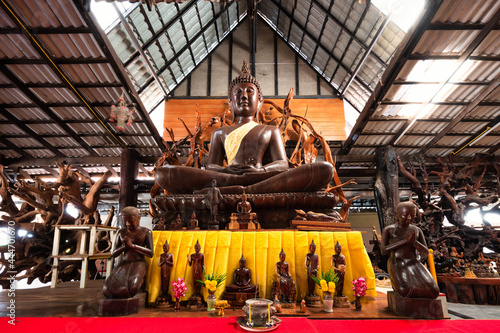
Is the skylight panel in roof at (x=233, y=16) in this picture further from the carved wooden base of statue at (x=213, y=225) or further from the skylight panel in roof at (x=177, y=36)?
the carved wooden base of statue at (x=213, y=225)

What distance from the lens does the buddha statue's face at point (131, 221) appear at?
2494 millimetres

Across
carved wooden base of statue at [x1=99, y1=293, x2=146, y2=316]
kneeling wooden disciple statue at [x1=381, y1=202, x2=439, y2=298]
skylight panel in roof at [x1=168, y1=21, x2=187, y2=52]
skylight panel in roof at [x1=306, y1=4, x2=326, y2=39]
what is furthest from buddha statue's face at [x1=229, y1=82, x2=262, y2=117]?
skylight panel in roof at [x1=306, y1=4, x2=326, y2=39]

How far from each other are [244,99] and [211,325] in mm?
3803

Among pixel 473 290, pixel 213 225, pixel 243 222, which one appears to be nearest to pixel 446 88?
pixel 473 290

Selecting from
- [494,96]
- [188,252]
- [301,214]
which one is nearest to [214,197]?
[188,252]

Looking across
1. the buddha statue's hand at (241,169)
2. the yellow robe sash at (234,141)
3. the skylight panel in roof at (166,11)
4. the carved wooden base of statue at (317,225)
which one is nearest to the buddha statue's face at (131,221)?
the carved wooden base of statue at (317,225)

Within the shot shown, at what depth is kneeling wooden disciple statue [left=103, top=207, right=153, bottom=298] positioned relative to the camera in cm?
222

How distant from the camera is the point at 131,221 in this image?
2.50 m

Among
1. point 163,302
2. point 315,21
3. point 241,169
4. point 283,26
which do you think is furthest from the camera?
point 283,26

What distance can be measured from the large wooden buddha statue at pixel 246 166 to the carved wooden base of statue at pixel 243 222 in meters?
0.45

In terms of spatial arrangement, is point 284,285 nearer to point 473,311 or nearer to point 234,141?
point 234,141

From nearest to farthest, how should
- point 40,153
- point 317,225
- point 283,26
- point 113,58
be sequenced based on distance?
point 317,225
point 113,58
point 40,153
point 283,26

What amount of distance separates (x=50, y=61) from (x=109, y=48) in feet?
3.90

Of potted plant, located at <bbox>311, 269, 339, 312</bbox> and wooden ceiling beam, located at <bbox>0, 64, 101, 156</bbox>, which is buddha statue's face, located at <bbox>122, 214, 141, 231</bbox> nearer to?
potted plant, located at <bbox>311, 269, 339, 312</bbox>
